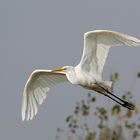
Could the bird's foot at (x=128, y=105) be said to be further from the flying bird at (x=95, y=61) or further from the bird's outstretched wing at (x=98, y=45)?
the bird's outstretched wing at (x=98, y=45)

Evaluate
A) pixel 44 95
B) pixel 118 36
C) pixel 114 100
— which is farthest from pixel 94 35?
pixel 44 95

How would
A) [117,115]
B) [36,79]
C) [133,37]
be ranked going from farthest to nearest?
[36,79]
[117,115]
[133,37]

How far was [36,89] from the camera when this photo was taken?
17219mm

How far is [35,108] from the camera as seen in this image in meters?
17.1

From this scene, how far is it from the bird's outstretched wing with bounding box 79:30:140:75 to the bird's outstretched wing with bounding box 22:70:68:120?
1.74m

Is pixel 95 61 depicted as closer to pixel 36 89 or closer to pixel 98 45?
pixel 98 45

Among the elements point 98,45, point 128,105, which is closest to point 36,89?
point 128,105

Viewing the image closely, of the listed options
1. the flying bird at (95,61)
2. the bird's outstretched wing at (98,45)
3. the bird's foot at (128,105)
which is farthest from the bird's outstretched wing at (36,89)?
the bird's outstretched wing at (98,45)

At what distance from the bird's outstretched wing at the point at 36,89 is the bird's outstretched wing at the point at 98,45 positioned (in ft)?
5.72

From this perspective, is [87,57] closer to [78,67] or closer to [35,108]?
[78,67]

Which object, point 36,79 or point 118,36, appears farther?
point 36,79

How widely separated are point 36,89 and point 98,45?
2.71 m

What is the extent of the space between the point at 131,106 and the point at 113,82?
1.47 meters

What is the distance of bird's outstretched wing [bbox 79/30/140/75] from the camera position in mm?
14781
